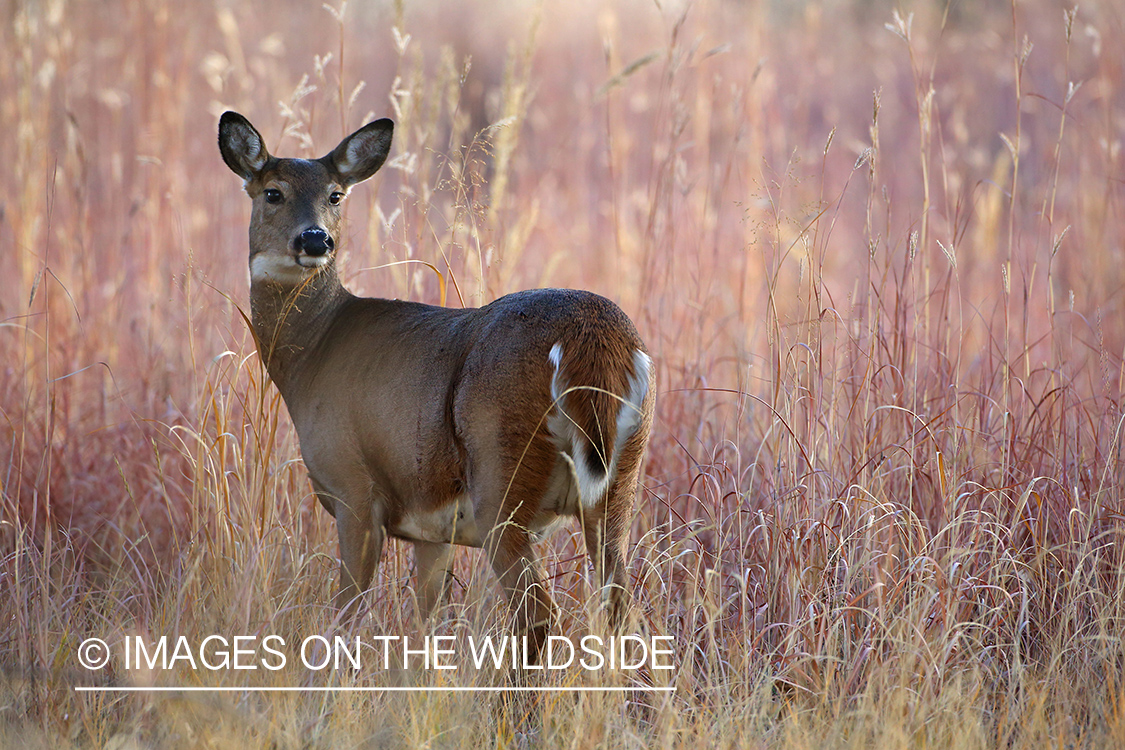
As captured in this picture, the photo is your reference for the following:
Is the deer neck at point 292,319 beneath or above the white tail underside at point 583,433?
above

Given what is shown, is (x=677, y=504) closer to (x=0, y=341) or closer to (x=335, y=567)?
(x=335, y=567)

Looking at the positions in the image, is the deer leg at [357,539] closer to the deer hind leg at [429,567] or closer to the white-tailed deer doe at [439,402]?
the white-tailed deer doe at [439,402]

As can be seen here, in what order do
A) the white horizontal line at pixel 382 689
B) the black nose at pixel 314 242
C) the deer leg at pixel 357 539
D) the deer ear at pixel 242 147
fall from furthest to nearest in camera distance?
the deer ear at pixel 242 147, the black nose at pixel 314 242, the deer leg at pixel 357 539, the white horizontal line at pixel 382 689

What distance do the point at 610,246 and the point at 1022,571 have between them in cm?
380

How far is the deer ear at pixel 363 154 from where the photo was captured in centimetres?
360

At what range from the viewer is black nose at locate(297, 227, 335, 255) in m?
3.20

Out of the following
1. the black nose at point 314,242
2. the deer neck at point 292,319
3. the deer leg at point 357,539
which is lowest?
the deer leg at point 357,539

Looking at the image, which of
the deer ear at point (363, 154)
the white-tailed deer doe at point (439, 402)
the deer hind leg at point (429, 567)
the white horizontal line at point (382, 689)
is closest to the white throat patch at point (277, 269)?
the white-tailed deer doe at point (439, 402)

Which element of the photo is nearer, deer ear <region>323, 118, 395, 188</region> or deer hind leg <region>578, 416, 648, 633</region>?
deer hind leg <region>578, 416, 648, 633</region>

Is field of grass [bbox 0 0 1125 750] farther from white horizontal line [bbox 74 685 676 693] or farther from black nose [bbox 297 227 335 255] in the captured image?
black nose [bbox 297 227 335 255]

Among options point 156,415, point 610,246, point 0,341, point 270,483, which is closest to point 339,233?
point 270,483

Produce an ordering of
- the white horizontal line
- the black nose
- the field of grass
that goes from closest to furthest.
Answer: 1. the white horizontal line
2. the field of grass
3. the black nose

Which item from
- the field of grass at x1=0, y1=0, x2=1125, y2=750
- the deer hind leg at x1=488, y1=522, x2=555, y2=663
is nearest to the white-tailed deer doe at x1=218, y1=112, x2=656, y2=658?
the deer hind leg at x1=488, y1=522, x2=555, y2=663

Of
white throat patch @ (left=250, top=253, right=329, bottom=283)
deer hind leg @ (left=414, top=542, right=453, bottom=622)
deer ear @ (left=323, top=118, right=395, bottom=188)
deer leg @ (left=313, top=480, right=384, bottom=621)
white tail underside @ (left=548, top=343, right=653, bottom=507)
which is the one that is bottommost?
deer hind leg @ (left=414, top=542, right=453, bottom=622)
